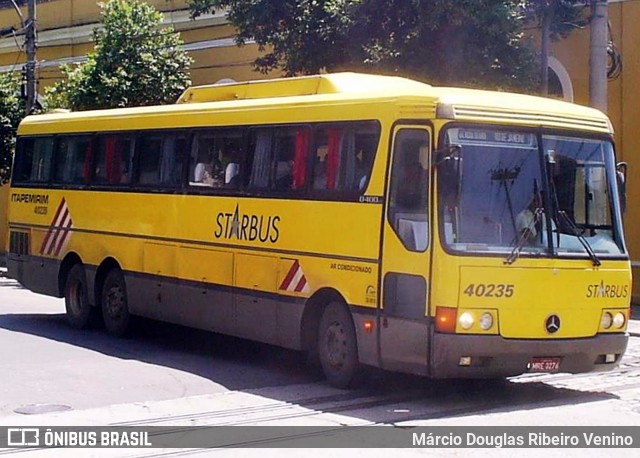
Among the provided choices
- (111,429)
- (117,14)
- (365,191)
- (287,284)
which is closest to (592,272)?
(365,191)

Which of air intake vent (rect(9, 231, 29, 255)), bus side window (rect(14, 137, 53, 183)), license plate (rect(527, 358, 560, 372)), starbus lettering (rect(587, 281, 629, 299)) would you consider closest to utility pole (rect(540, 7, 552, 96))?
starbus lettering (rect(587, 281, 629, 299))

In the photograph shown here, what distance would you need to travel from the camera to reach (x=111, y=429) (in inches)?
401

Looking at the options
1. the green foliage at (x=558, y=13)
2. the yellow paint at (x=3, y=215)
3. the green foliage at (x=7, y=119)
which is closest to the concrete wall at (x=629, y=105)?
the green foliage at (x=558, y=13)

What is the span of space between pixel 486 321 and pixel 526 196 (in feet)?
4.33

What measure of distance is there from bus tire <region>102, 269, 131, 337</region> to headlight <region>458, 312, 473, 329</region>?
6.55 meters

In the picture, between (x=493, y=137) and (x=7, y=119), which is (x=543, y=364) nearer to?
(x=493, y=137)

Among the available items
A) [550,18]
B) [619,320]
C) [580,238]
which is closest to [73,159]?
[550,18]

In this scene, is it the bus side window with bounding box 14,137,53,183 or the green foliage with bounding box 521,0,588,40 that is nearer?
the bus side window with bounding box 14,137,53,183

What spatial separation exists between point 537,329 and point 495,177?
1517mm

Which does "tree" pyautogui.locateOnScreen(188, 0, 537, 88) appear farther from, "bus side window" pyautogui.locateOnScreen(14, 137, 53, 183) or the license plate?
the license plate

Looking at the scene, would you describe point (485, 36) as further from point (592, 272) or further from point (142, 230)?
point (592, 272)

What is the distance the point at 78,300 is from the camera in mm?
17312

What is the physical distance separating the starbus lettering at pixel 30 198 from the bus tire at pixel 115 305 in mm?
2214

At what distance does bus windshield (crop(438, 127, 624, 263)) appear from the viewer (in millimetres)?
11047
